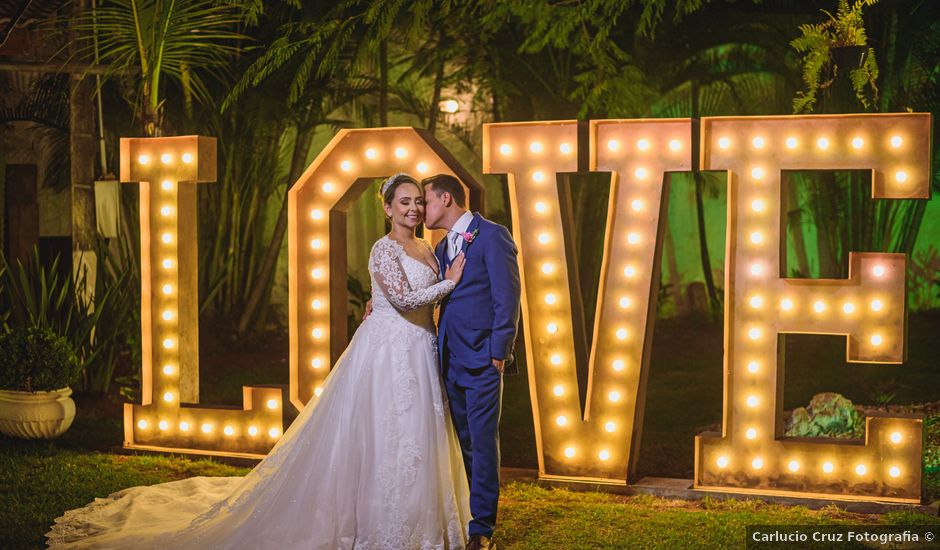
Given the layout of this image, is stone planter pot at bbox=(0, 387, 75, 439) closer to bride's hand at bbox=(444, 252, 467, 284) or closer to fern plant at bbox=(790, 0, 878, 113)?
bride's hand at bbox=(444, 252, 467, 284)

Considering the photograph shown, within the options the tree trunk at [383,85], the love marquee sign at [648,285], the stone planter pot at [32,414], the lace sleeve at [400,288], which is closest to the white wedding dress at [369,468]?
the lace sleeve at [400,288]

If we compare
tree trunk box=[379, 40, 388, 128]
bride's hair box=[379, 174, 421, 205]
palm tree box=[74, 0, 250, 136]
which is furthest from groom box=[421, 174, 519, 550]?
tree trunk box=[379, 40, 388, 128]

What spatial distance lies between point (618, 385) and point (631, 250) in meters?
0.92

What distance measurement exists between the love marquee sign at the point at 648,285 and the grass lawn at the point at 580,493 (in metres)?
0.32

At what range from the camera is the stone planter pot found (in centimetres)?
915

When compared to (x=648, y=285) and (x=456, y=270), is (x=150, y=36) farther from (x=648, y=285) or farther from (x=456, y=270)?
(x=648, y=285)

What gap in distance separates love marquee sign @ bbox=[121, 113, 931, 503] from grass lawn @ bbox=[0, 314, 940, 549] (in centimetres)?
32

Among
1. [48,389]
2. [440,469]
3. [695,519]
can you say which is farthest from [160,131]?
[695,519]

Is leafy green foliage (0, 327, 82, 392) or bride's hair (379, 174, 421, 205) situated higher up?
bride's hair (379, 174, 421, 205)

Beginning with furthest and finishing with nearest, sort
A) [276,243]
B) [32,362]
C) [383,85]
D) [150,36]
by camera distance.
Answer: [276,243], [383,85], [150,36], [32,362]

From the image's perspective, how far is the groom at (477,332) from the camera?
646 centimetres

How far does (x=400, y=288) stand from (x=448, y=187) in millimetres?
675

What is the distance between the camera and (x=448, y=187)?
265 inches

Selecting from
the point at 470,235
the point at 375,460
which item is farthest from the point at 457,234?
the point at 375,460
